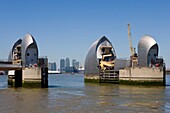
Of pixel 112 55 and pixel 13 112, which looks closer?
pixel 13 112

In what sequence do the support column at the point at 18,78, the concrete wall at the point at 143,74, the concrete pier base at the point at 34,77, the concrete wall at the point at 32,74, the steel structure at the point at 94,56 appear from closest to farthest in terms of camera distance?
the concrete pier base at the point at 34,77
the concrete wall at the point at 32,74
the concrete wall at the point at 143,74
the support column at the point at 18,78
the steel structure at the point at 94,56

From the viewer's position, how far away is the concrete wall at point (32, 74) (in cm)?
5966

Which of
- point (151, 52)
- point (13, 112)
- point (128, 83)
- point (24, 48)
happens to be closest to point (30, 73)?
point (24, 48)

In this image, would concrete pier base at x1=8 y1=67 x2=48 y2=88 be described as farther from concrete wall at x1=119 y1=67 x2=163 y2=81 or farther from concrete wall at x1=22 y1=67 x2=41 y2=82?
concrete wall at x1=119 y1=67 x2=163 y2=81

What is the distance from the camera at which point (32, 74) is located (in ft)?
197

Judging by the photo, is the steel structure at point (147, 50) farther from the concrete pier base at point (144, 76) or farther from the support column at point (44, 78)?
the support column at point (44, 78)

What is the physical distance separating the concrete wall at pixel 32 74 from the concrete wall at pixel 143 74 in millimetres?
20783

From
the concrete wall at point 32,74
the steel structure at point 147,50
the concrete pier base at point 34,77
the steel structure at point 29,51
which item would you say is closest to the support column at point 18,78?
the steel structure at point 29,51

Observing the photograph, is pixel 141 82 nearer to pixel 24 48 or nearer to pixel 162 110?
pixel 24 48

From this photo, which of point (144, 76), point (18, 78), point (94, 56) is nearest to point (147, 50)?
point (144, 76)

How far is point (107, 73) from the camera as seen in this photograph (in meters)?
84.4

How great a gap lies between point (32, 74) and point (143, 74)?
2219 cm

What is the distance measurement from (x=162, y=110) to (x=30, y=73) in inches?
1435

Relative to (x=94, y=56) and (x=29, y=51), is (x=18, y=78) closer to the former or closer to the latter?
(x=29, y=51)
